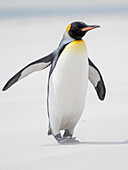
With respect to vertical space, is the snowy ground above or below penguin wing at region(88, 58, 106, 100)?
below

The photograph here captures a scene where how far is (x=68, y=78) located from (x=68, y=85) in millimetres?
61

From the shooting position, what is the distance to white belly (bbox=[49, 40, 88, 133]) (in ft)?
13.8

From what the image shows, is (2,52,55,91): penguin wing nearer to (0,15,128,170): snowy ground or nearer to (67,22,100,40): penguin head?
(67,22,100,40): penguin head

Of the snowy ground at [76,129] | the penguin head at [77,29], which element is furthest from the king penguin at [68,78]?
the snowy ground at [76,129]

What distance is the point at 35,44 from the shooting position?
15.5 m

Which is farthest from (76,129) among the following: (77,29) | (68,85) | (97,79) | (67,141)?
(77,29)

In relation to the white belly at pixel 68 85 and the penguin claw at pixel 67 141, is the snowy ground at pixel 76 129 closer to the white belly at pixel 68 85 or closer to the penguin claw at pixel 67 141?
the penguin claw at pixel 67 141

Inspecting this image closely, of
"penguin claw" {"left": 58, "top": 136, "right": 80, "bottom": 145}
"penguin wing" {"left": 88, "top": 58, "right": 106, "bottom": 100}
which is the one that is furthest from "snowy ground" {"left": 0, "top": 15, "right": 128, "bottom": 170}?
"penguin wing" {"left": 88, "top": 58, "right": 106, "bottom": 100}

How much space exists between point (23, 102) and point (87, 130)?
5.79 ft

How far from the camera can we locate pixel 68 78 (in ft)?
13.9

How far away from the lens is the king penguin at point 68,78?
4.21 metres

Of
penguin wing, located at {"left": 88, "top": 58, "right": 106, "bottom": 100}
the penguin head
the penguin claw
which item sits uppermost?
the penguin head

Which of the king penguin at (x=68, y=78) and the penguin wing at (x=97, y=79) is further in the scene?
the penguin wing at (x=97, y=79)

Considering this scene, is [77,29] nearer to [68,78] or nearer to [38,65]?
[68,78]
